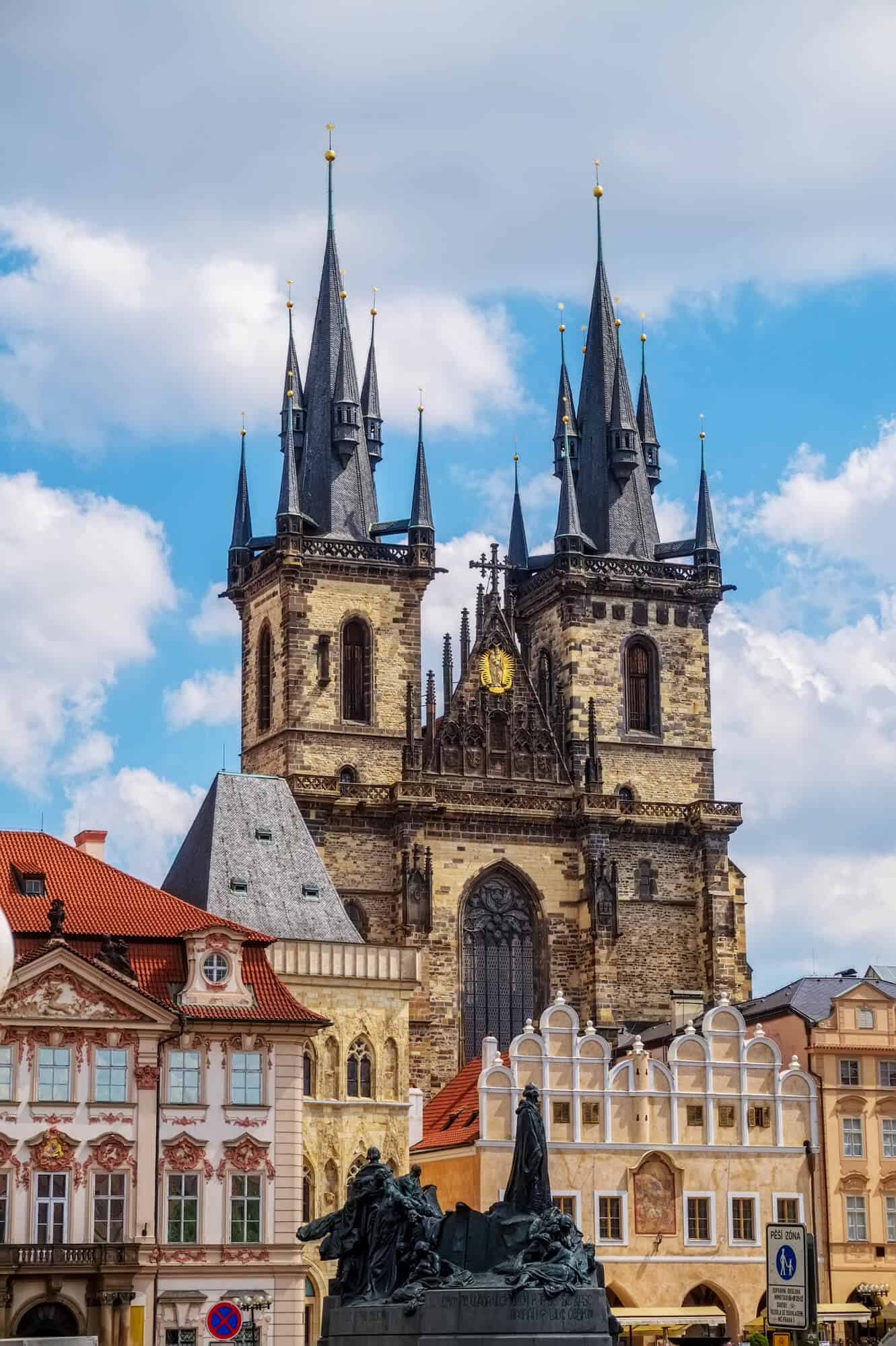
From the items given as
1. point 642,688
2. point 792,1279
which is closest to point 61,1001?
point 792,1279

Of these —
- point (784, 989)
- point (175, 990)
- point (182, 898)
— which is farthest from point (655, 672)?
point (175, 990)

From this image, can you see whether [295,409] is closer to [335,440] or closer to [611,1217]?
[335,440]

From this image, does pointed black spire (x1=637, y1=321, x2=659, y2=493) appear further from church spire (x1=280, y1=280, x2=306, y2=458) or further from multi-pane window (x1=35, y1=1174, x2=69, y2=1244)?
multi-pane window (x1=35, y1=1174, x2=69, y2=1244)

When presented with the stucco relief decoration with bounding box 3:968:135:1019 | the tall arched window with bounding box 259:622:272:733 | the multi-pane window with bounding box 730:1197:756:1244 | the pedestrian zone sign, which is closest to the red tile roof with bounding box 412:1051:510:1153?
the multi-pane window with bounding box 730:1197:756:1244

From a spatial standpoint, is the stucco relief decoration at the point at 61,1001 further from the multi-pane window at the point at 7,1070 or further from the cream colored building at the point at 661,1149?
the cream colored building at the point at 661,1149

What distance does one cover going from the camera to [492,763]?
7862 cm

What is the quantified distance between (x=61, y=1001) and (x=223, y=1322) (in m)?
23.6

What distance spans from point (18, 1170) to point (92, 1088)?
6.93 feet

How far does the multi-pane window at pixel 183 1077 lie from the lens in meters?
49.2

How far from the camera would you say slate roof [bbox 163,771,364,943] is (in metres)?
59.9

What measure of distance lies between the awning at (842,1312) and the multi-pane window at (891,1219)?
3.16 metres

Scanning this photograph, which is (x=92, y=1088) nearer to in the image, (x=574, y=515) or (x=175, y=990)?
(x=175, y=990)

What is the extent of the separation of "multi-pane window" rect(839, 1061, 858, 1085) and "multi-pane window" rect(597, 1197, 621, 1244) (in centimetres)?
674

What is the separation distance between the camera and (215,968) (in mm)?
50719
